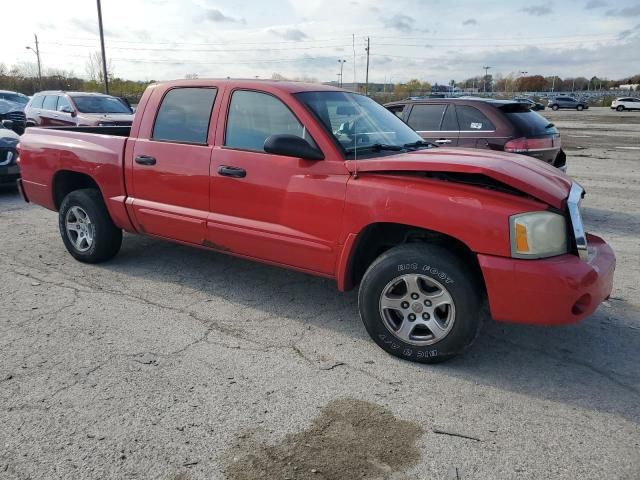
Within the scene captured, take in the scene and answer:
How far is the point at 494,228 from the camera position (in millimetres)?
3189

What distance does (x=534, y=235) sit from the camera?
3.17 m

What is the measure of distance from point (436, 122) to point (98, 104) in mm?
10732

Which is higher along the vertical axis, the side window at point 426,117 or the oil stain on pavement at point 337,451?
the side window at point 426,117

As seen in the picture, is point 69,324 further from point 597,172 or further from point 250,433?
point 597,172

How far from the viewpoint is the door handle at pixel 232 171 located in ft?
13.7

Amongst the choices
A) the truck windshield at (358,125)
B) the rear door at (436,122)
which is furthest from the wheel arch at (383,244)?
the rear door at (436,122)

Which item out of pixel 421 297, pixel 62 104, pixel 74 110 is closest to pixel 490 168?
pixel 421 297

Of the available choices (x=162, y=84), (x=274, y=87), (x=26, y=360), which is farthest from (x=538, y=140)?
(x=26, y=360)

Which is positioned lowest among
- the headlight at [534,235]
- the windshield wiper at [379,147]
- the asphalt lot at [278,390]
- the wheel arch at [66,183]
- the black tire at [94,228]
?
the asphalt lot at [278,390]

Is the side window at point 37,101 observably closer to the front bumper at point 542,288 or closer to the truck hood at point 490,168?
the truck hood at point 490,168

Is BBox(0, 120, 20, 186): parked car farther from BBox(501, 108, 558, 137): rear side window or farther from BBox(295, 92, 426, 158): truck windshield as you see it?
BBox(501, 108, 558, 137): rear side window

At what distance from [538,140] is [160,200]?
17.6ft

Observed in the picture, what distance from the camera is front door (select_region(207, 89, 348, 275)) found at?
382 cm

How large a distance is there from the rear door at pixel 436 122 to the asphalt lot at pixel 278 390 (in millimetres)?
3631
